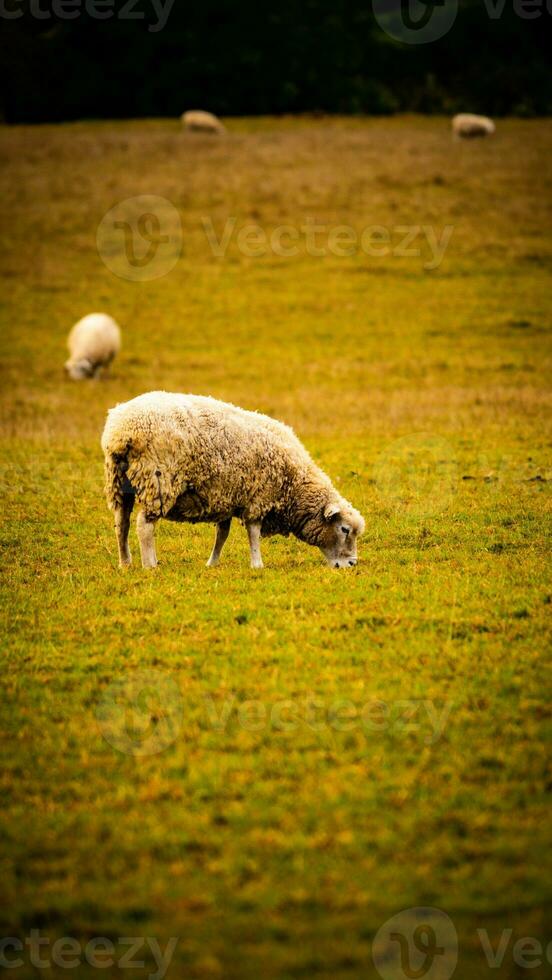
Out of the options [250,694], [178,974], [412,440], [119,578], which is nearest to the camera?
[178,974]

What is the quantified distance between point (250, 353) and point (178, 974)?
23.3m

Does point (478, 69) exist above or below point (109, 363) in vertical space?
above

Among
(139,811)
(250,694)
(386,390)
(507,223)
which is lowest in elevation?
(139,811)

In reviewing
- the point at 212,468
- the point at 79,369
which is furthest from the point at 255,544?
the point at 79,369

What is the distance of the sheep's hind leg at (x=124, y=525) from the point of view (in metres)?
9.70

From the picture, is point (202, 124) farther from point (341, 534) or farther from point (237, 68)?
point (341, 534)

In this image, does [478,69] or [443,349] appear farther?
[478,69]

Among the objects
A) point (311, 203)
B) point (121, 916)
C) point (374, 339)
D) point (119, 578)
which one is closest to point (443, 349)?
point (374, 339)

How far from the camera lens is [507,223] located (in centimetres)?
3559

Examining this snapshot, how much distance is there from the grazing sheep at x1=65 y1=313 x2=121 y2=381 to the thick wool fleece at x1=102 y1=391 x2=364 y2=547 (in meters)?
15.0

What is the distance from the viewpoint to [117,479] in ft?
31.6

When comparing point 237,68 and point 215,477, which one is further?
point 237,68

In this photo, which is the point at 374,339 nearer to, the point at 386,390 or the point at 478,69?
the point at 386,390

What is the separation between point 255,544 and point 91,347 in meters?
16.2
